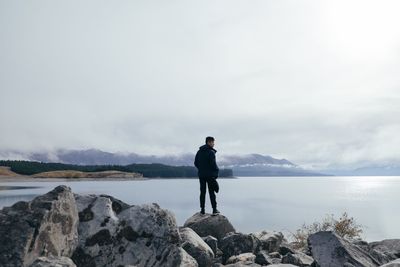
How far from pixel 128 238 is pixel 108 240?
0.51m

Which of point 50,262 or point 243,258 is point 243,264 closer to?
point 243,258

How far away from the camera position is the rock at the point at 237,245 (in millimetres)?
16062

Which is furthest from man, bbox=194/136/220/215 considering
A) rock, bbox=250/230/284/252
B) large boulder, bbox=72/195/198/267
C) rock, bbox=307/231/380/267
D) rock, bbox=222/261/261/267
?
large boulder, bbox=72/195/198/267

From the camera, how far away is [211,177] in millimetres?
20594

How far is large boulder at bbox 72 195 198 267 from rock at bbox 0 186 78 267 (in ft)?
1.67

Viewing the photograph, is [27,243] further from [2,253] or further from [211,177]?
[211,177]

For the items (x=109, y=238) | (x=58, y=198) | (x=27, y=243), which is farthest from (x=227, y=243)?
(x=27, y=243)

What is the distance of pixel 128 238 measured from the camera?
1202 centimetres

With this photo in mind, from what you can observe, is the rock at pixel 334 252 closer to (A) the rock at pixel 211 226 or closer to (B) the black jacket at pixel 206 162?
(A) the rock at pixel 211 226

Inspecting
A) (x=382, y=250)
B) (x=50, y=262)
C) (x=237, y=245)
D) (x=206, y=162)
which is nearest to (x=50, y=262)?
(x=50, y=262)

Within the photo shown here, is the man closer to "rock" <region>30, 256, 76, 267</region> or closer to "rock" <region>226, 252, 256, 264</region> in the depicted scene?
"rock" <region>226, 252, 256, 264</region>

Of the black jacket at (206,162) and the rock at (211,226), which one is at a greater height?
the black jacket at (206,162)

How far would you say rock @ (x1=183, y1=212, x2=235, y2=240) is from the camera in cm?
1889

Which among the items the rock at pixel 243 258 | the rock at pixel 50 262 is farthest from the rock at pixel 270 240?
the rock at pixel 50 262
